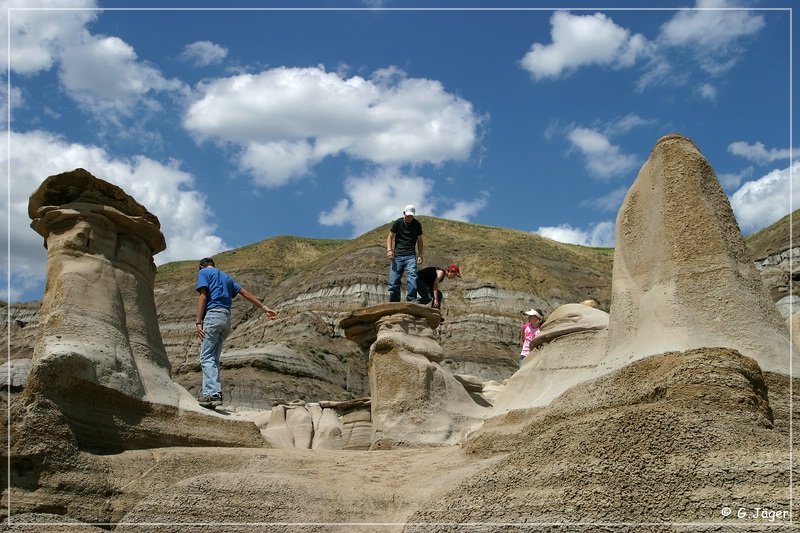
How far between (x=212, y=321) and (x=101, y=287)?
4.90 feet

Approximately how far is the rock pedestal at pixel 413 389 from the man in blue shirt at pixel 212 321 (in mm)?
Result: 1644

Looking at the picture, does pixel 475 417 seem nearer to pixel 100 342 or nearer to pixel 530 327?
pixel 530 327

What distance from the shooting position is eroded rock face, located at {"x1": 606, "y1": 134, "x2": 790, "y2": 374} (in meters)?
7.88

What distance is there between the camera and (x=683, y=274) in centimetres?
836

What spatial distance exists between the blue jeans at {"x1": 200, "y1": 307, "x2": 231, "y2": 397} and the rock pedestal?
1.98 meters

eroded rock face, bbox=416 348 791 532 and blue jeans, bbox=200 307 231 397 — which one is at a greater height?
blue jeans, bbox=200 307 231 397

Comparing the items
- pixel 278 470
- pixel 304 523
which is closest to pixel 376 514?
pixel 304 523

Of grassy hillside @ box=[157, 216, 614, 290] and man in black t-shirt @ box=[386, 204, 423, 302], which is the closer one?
man in black t-shirt @ box=[386, 204, 423, 302]

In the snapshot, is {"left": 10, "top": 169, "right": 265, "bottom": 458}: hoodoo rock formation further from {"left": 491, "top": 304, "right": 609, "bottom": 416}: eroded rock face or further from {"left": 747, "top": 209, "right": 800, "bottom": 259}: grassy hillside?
{"left": 747, "top": 209, "right": 800, "bottom": 259}: grassy hillside

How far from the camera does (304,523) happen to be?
7.30 metres

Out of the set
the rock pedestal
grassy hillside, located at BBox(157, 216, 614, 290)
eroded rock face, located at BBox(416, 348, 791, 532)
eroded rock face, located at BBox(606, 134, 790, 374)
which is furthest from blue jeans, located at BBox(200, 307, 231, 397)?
grassy hillside, located at BBox(157, 216, 614, 290)

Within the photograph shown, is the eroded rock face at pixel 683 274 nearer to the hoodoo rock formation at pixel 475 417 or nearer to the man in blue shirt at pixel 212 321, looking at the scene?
the hoodoo rock formation at pixel 475 417

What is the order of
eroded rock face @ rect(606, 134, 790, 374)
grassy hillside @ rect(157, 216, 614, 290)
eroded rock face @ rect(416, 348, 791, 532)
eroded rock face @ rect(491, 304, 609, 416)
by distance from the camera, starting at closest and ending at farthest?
1. eroded rock face @ rect(416, 348, 791, 532)
2. eroded rock face @ rect(606, 134, 790, 374)
3. eroded rock face @ rect(491, 304, 609, 416)
4. grassy hillside @ rect(157, 216, 614, 290)

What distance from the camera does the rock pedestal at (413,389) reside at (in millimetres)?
11609
